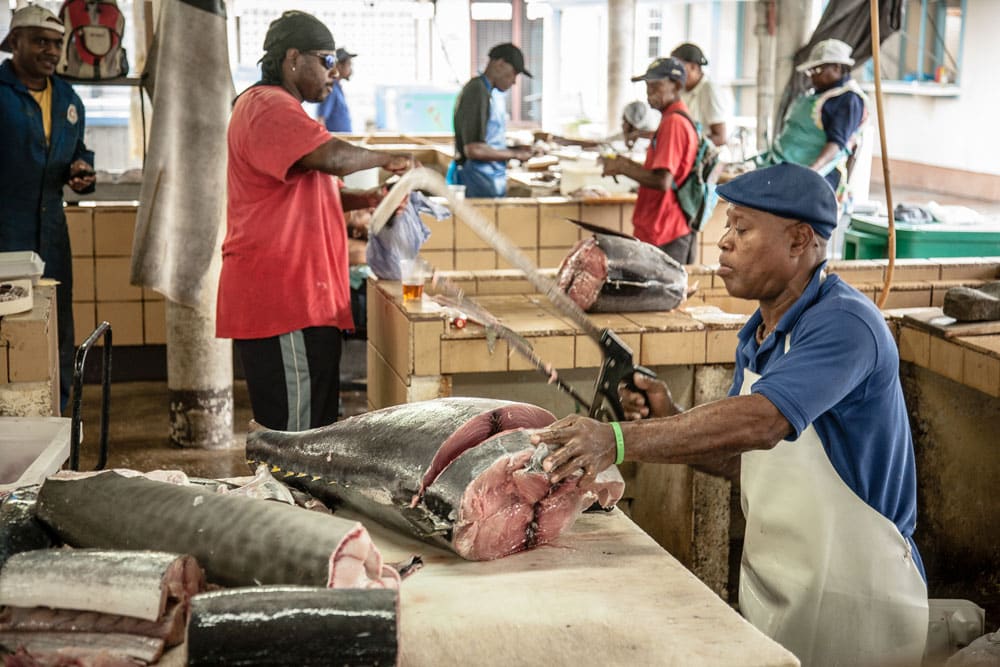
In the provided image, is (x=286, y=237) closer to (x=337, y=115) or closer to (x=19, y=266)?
(x=19, y=266)

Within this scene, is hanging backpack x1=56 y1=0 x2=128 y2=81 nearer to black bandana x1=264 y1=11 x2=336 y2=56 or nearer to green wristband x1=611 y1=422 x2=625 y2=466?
black bandana x1=264 y1=11 x2=336 y2=56

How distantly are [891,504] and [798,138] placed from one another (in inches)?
227

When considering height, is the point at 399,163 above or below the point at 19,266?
above

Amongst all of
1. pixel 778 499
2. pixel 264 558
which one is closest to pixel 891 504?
pixel 778 499

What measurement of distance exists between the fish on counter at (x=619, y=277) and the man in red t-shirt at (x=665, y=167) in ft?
7.37

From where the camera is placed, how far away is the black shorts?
5145 mm

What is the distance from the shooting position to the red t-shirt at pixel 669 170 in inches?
287

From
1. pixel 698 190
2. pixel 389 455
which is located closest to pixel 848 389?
pixel 389 455

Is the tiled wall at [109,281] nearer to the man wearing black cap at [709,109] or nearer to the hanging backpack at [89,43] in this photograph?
the hanging backpack at [89,43]

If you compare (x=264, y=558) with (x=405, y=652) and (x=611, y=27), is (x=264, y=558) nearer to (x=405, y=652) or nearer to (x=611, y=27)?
(x=405, y=652)

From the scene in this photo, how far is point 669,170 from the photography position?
7254 mm

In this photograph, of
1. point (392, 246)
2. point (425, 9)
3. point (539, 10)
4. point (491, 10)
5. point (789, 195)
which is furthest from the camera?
point (491, 10)

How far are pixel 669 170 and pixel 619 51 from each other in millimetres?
14204

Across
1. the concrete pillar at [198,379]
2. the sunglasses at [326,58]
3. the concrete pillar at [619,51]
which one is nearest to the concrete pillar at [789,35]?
the concrete pillar at [619,51]
